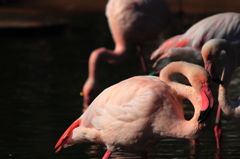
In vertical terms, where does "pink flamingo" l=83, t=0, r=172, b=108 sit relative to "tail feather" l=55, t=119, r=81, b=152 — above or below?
above

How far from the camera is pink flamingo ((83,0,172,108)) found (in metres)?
7.07

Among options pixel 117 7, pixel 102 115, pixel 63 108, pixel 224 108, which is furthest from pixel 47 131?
pixel 117 7

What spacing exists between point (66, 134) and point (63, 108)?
7.38 feet

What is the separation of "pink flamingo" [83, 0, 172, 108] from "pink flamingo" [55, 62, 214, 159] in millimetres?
2944

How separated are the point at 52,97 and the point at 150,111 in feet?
11.2

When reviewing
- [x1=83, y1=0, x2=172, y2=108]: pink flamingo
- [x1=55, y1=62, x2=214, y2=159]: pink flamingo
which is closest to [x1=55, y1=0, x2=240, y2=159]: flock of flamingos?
[x1=55, y1=62, x2=214, y2=159]: pink flamingo

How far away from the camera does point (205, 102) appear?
3477mm

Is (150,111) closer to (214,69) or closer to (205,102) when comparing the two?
(205,102)

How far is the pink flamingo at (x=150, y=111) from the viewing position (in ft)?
11.6

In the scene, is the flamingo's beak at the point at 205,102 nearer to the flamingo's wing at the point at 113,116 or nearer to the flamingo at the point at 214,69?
the flamingo's wing at the point at 113,116

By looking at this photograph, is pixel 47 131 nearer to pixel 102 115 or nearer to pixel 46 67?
pixel 102 115

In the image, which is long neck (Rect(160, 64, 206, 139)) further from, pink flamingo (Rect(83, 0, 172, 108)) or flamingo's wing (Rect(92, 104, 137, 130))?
pink flamingo (Rect(83, 0, 172, 108))

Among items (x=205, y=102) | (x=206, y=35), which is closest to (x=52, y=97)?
(x=206, y=35)

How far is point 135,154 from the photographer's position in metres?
4.67
